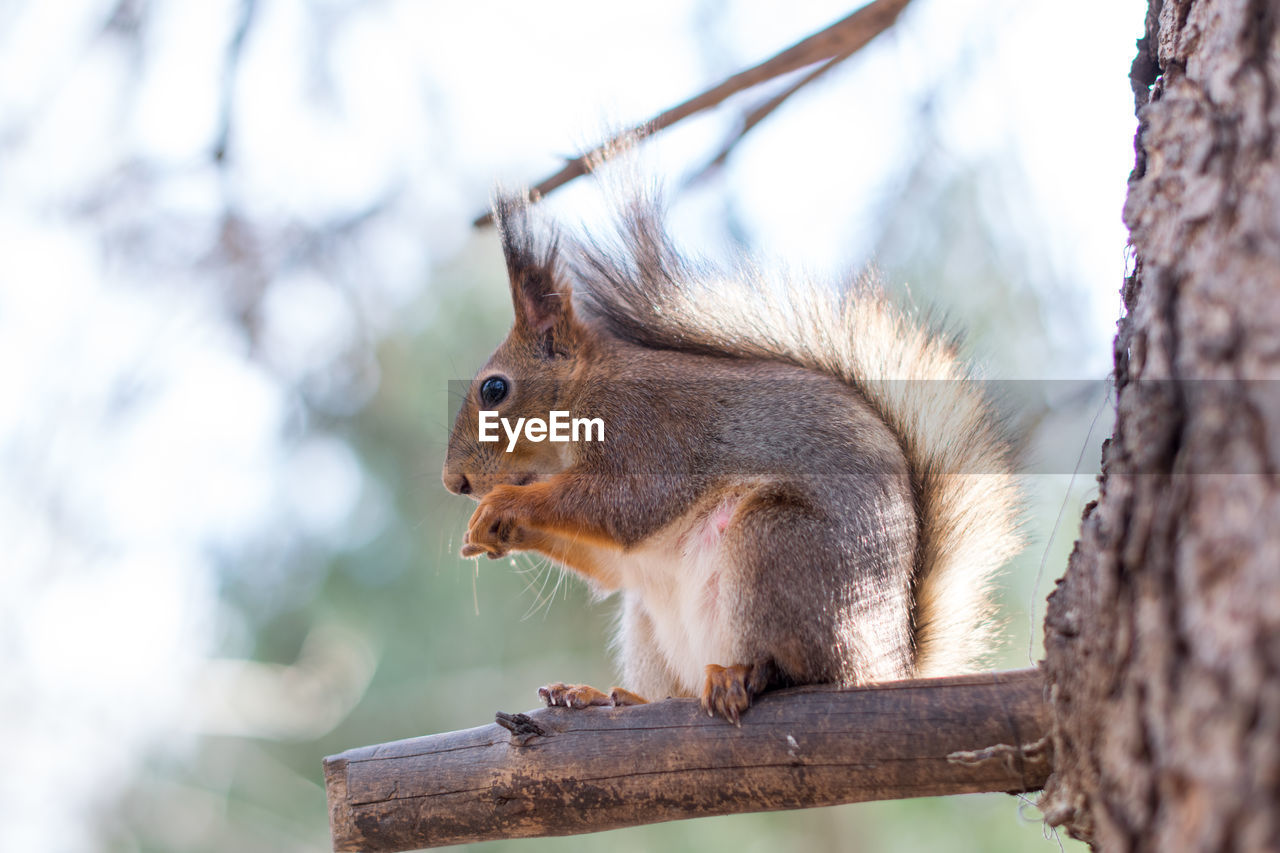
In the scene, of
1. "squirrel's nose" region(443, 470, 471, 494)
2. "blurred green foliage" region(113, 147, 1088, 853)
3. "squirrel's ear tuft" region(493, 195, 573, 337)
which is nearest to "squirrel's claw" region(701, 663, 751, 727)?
"squirrel's nose" region(443, 470, 471, 494)

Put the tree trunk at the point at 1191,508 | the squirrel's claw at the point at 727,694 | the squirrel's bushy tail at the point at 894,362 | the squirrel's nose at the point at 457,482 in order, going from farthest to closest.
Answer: the squirrel's nose at the point at 457,482 → the squirrel's bushy tail at the point at 894,362 → the squirrel's claw at the point at 727,694 → the tree trunk at the point at 1191,508

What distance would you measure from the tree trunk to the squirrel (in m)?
0.46

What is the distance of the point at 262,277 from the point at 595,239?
1142 mm

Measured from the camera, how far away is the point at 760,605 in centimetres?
144

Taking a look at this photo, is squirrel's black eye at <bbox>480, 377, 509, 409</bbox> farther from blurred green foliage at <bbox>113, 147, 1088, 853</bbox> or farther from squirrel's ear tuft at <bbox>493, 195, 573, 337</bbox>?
blurred green foliage at <bbox>113, 147, 1088, 853</bbox>

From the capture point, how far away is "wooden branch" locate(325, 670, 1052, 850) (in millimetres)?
1159

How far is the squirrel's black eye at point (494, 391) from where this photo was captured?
202 centimetres

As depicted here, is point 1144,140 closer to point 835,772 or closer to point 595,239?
point 835,772

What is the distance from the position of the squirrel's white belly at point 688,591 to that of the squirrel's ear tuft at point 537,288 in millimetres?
554

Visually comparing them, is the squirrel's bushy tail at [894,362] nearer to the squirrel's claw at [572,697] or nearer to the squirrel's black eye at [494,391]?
the squirrel's black eye at [494,391]

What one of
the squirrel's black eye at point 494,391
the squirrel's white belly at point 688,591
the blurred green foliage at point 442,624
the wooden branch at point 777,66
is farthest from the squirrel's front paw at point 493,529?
the blurred green foliage at point 442,624

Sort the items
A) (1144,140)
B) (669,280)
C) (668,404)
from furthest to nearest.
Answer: (669,280) → (668,404) → (1144,140)

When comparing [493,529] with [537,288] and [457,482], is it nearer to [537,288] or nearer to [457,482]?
[457,482]

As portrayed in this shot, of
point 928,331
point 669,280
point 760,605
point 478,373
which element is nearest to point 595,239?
point 669,280
